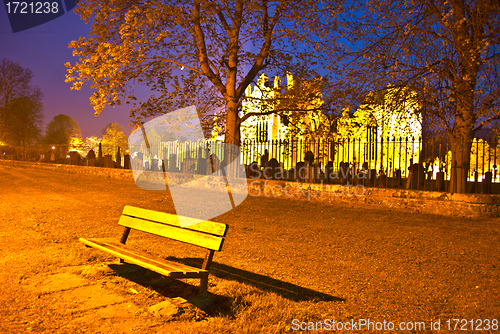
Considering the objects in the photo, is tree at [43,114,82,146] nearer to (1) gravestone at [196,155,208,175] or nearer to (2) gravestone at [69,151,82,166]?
(2) gravestone at [69,151,82,166]

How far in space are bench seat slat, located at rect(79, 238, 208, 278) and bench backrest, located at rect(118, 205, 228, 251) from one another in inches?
11.0

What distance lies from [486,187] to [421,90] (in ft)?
11.0

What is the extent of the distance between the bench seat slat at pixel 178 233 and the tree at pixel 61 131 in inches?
2904

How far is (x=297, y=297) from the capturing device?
3912 millimetres

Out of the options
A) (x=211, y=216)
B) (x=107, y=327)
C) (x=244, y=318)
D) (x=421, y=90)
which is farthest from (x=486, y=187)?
(x=107, y=327)

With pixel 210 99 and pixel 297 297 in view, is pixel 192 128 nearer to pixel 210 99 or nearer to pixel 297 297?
pixel 210 99

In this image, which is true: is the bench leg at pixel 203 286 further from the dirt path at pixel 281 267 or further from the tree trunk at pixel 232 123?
the tree trunk at pixel 232 123

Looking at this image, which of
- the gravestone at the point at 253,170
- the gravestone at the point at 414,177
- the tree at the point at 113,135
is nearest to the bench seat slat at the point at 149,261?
the gravestone at the point at 414,177

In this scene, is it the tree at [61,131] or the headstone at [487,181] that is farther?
the tree at [61,131]

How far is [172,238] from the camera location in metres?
4.13

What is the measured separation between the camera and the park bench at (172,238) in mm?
3520

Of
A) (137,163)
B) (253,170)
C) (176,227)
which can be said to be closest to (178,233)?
(176,227)

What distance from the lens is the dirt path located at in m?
3.46

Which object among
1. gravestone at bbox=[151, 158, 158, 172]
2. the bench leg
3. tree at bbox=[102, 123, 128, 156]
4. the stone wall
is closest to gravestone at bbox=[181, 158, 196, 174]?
gravestone at bbox=[151, 158, 158, 172]
